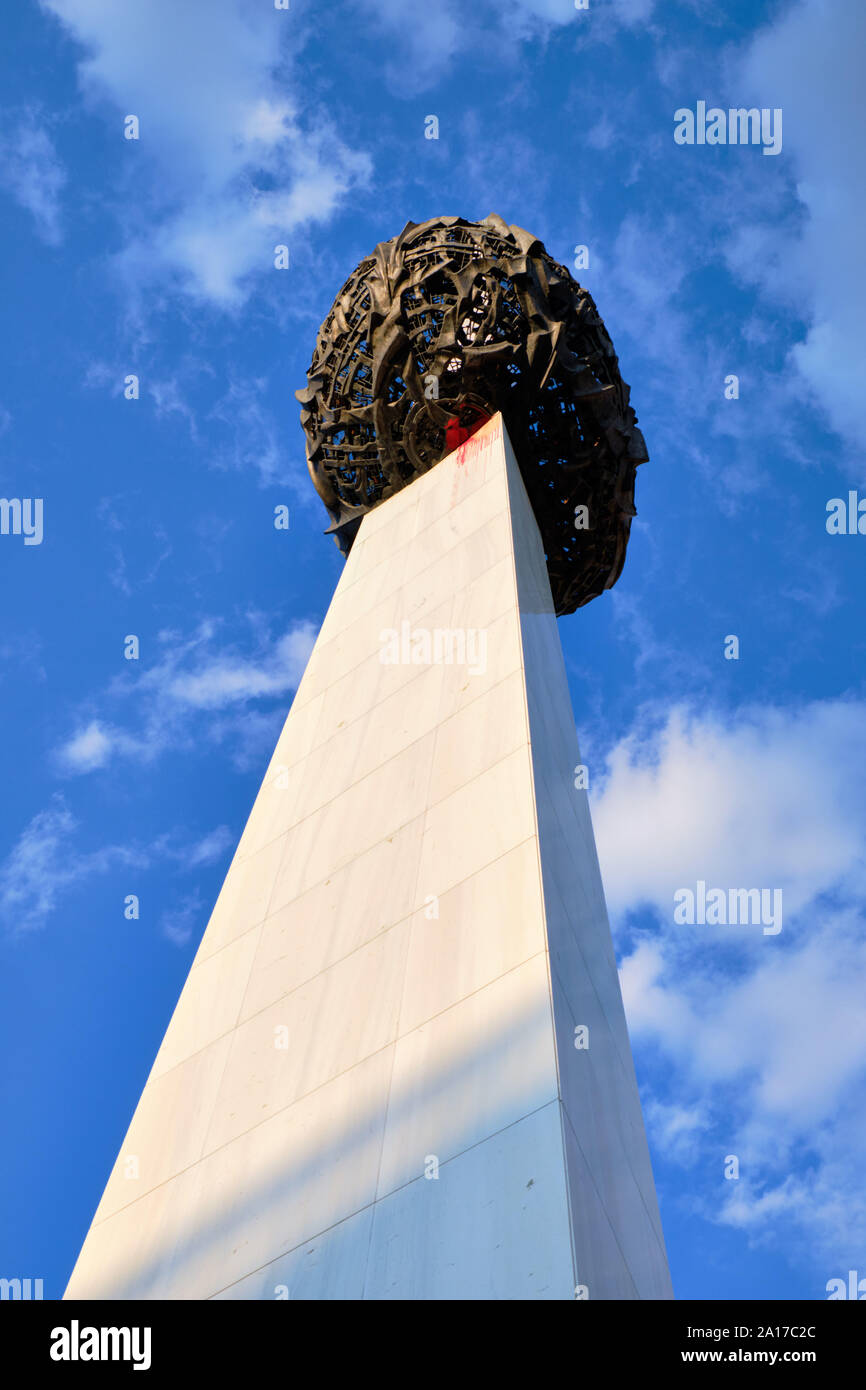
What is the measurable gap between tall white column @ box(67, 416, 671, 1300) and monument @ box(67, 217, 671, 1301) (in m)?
Answer: 0.03

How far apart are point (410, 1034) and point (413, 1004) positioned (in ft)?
1.10

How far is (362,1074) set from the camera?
33.3ft

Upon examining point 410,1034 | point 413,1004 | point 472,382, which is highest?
point 472,382

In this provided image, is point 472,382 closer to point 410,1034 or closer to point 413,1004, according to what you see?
point 413,1004

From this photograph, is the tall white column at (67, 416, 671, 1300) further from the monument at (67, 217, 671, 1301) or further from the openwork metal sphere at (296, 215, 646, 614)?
the openwork metal sphere at (296, 215, 646, 614)

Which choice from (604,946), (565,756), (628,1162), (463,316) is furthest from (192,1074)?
(463,316)

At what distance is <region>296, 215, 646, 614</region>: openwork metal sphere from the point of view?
23344 mm

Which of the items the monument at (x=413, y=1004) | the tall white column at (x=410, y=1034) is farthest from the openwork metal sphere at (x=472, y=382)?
the tall white column at (x=410, y=1034)

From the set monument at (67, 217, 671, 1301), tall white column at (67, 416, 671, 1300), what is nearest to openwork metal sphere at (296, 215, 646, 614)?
monument at (67, 217, 671, 1301)

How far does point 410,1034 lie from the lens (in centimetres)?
1016

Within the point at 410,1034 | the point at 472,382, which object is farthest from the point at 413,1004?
the point at 472,382

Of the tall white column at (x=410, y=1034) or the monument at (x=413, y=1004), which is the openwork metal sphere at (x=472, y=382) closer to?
the monument at (x=413, y=1004)

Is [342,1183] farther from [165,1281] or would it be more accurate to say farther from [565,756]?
[565,756]
